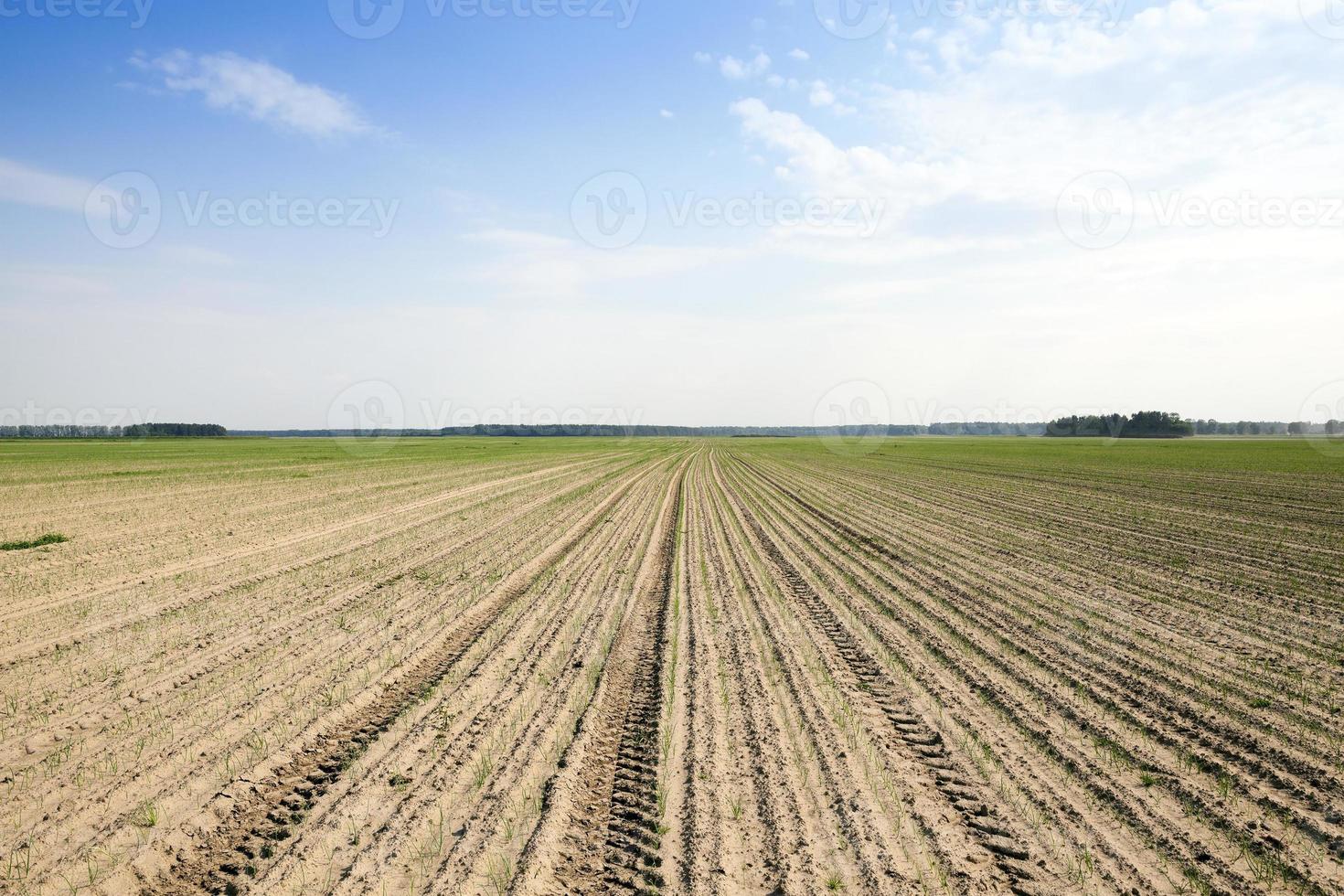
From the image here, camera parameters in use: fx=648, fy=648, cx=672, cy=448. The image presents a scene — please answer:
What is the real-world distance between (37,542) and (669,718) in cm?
1636

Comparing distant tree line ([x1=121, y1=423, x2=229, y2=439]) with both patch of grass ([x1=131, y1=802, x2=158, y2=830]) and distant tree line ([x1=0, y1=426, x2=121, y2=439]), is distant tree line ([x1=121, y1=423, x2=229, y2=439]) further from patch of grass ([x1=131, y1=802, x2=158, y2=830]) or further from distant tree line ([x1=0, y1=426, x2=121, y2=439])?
patch of grass ([x1=131, y1=802, x2=158, y2=830])

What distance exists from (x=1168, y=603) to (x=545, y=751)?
10.3 meters

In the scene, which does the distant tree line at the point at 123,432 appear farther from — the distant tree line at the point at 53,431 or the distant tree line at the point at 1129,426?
the distant tree line at the point at 1129,426

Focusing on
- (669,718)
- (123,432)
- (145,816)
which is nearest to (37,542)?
(145,816)

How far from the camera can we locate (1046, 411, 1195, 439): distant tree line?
141250 mm

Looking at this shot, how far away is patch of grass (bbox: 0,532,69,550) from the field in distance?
0.16 metres

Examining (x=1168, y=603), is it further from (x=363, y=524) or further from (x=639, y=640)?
(x=363, y=524)

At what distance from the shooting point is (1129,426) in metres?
146

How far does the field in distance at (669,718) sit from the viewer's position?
4375 millimetres

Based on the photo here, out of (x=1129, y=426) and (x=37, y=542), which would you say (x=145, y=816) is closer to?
(x=37, y=542)

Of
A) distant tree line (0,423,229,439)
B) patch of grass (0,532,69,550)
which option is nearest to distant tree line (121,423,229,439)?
distant tree line (0,423,229,439)

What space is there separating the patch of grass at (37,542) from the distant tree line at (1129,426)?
16371cm

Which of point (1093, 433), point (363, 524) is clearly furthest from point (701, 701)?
point (1093, 433)

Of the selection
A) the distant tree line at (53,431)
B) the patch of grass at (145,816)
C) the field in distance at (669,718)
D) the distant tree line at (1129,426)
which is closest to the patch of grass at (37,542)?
the field in distance at (669,718)
